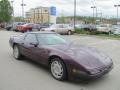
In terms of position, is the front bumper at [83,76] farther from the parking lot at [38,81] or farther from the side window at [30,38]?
the side window at [30,38]

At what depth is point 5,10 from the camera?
4706cm

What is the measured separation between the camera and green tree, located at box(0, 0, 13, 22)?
46.9 m

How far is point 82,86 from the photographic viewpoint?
16.0ft

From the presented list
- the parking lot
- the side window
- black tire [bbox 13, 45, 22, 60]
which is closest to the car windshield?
the side window

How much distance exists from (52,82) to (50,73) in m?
0.76

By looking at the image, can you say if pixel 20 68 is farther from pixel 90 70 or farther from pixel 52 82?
pixel 90 70

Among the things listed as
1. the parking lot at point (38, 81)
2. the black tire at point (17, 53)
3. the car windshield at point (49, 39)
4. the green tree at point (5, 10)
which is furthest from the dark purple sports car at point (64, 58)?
the green tree at point (5, 10)

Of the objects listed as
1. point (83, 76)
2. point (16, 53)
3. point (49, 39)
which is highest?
point (49, 39)

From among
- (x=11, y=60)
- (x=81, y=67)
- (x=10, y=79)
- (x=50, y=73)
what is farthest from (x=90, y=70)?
(x=11, y=60)

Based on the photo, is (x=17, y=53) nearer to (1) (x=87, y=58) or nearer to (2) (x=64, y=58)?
(2) (x=64, y=58)

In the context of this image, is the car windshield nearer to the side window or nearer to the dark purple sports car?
the dark purple sports car

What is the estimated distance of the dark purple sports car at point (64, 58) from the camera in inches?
186

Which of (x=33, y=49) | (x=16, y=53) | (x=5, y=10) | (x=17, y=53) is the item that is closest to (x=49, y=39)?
(x=33, y=49)

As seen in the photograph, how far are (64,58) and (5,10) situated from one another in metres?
45.1
